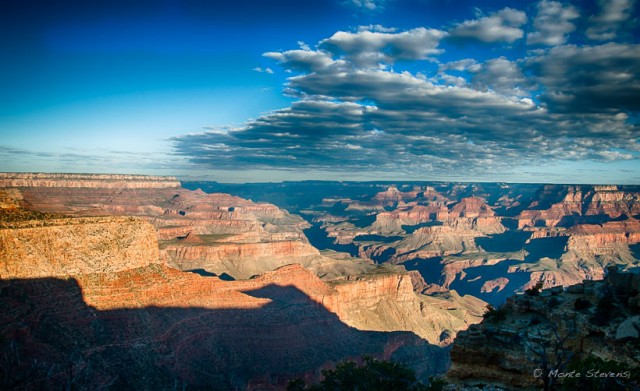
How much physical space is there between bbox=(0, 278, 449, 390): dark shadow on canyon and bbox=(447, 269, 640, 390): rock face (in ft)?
74.1

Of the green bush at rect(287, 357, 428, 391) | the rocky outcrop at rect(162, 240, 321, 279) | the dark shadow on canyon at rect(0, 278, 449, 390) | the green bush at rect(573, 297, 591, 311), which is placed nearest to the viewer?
the green bush at rect(573, 297, 591, 311)

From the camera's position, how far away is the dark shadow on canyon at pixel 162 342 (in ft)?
113

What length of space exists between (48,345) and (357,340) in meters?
42.5

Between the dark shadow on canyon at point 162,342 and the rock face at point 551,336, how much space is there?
2257 centimetres

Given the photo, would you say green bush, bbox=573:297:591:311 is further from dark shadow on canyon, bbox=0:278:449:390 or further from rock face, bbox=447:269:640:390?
dark shadow on canyon, bbox=0:278:449:390

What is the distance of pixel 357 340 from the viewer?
67250 millimetres

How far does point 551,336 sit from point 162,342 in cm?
3481

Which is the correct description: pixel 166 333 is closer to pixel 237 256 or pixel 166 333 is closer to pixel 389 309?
pixel 389 309

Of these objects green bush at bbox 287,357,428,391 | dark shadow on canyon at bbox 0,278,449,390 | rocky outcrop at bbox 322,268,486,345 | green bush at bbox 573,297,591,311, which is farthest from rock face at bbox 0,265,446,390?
green bush at bbox 573,297,591,311

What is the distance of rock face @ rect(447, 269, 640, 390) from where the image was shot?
22031mm

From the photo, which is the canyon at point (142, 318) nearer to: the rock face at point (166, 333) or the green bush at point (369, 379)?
the rock face at point (166, 333)

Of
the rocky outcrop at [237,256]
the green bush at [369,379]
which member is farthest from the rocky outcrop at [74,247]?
the rocky outcrop at [237,256]

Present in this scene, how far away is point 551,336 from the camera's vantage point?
24.6m

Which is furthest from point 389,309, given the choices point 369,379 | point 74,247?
point 74,247
